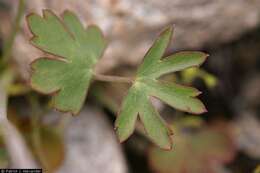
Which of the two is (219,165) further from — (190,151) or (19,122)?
(19,122)

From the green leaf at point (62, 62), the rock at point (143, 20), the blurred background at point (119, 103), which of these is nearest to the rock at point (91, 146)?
the blurred background at point (119, 103)

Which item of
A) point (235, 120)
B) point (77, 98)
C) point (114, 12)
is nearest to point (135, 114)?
point (77, 98)

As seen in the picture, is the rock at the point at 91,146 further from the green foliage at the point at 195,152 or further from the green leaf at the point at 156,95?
the green leaf at the point at 156,95

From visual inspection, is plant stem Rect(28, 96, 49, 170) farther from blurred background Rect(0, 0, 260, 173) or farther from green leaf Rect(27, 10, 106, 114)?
green leaf Rect(27, 10, 106, 114)

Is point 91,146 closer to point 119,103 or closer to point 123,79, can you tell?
point 119,103

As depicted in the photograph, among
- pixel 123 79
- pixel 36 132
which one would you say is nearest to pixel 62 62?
pixel 123 79

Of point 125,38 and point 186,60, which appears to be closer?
point 186,60
